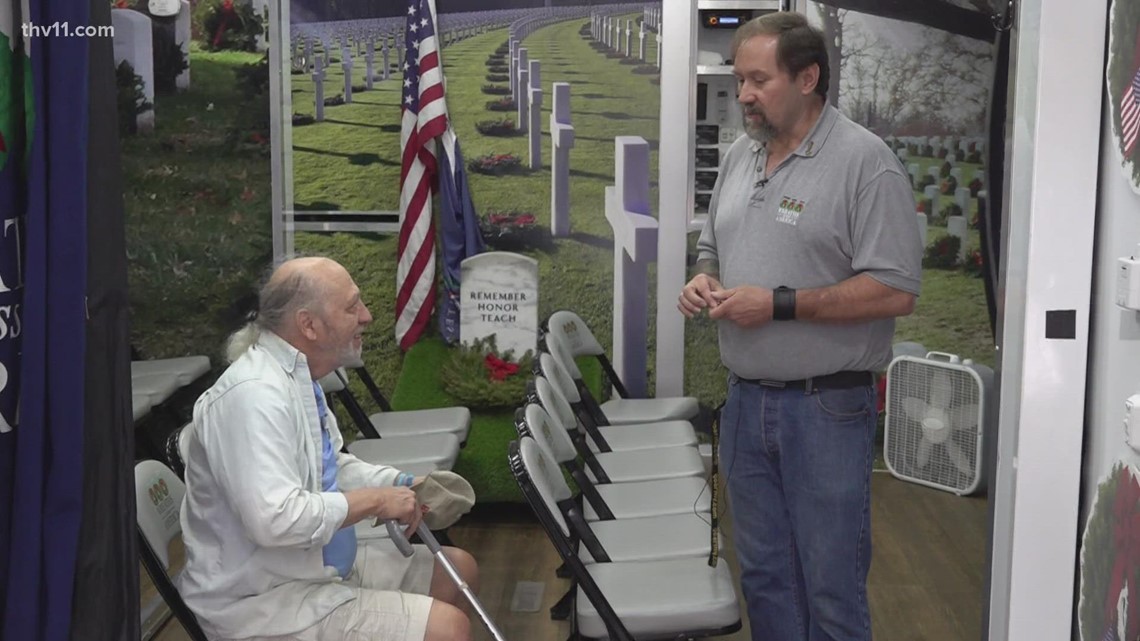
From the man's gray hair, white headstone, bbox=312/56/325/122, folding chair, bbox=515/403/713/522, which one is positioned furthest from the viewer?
white headstone, bbox=312/56/325/122

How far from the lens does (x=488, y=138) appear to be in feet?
20.6

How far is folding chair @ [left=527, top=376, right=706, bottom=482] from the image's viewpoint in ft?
14.4

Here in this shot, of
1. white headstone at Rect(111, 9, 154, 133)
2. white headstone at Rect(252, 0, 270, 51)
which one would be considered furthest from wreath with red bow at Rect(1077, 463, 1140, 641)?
white headstone at Rect(252, 0, 270, 51)

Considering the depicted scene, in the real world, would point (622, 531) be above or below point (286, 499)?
below

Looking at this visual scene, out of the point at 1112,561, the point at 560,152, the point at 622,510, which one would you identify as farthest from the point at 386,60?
the point at 1112,561

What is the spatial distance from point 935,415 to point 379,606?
11.5ft

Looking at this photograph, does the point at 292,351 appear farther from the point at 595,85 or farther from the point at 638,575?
the point at 595,85

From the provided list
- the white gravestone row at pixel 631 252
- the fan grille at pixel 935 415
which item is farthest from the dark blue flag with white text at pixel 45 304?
the fan grille at pixel 935 415

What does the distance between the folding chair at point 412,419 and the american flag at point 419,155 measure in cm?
72

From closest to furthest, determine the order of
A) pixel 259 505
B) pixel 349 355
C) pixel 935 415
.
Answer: pixel 259 505 < pixel 349 355 < pixel 935 415

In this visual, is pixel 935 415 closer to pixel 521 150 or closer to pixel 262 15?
pixel 521 150

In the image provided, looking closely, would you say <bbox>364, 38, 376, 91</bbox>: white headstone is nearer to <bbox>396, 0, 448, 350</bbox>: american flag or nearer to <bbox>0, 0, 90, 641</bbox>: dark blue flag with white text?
<bbox>396, 0, 448, 350</bbox>: american flag

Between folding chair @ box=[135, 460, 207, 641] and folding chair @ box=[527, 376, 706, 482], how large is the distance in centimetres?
137
